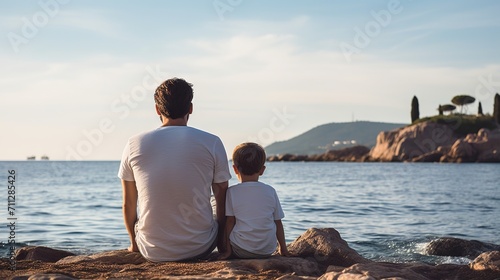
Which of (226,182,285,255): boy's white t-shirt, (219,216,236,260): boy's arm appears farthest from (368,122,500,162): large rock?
(219,216,236,260): boy's arm

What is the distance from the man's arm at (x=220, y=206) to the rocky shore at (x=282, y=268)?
16 centimetres

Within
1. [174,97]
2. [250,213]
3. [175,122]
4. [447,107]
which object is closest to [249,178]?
[250,213]

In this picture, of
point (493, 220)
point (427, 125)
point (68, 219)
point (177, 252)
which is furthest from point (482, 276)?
point (427, 125)

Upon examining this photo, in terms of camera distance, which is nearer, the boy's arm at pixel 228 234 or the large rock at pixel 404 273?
the large rock at pixel 404 273

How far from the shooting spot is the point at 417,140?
7712 centimetres

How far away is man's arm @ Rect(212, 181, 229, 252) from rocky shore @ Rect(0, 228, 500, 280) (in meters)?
0.16

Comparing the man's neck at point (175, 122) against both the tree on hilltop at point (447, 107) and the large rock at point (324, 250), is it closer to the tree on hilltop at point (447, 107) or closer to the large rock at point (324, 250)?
the large rock at point (324, 250)

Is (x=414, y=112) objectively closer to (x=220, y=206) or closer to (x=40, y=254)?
(x=40, y=254)

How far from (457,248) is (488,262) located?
4262 mm

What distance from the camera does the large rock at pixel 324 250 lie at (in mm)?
5832

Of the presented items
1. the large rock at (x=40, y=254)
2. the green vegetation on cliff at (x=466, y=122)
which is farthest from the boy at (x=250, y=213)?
the green vegetation on cliff at (x=466, y=122)

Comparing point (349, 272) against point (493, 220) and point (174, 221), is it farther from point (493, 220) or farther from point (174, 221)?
point (493, 220)

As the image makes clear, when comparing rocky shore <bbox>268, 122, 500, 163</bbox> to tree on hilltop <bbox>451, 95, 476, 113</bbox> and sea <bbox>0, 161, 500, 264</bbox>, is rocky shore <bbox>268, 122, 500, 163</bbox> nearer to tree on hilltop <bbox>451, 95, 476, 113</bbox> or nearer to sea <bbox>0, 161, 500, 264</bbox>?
tree on hilltop <bbox>451, 95, 476, 113</bbox>

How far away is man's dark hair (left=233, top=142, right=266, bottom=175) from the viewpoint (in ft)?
17.2
